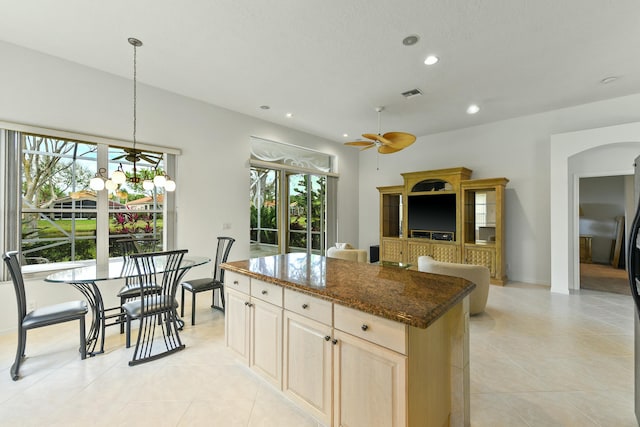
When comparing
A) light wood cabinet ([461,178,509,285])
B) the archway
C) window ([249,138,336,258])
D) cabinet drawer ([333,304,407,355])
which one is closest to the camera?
cabinet drawer ([333,304,407,355])

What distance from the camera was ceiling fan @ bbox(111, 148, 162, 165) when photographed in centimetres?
343

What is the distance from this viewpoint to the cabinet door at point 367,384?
4.42 ft

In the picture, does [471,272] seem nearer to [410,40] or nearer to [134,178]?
[410,40]

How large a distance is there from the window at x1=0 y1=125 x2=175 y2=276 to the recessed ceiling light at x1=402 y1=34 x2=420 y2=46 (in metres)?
3.50

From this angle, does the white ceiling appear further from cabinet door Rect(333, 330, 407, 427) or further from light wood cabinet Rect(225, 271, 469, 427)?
cabinet door Rect(333, 330, 407, 427)

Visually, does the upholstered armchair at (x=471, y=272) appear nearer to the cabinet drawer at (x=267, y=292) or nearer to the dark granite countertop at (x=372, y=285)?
the dark granite countertop at (x=372, y=285)

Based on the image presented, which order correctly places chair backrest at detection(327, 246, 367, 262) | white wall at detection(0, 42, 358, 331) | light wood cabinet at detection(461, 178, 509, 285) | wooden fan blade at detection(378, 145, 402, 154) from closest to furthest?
white wall at detection(0, 42, 358, 331) < wooden fan blade at detection(378, 145, 402, 154) < chair backrest at detection(327, 246, 367, 262) < light wood cabinet at detection(461, 178, 509, 285)

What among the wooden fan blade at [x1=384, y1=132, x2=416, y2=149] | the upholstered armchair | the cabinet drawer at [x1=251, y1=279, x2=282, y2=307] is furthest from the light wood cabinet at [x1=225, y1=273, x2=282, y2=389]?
the wooden fan blade at [x1=384, y1=132, x2=416, y2=149]

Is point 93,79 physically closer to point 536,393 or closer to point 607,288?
point 536,393

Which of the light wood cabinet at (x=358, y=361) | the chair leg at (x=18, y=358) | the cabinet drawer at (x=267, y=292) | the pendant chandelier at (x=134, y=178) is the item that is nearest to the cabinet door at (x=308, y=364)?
the light wood cabinet at (x=358, y=361)

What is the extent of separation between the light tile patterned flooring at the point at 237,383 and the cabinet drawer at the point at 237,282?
0.73 meters

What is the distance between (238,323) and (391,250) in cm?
495

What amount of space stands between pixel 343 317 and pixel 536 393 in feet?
5.88

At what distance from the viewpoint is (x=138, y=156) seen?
3.74 metres
